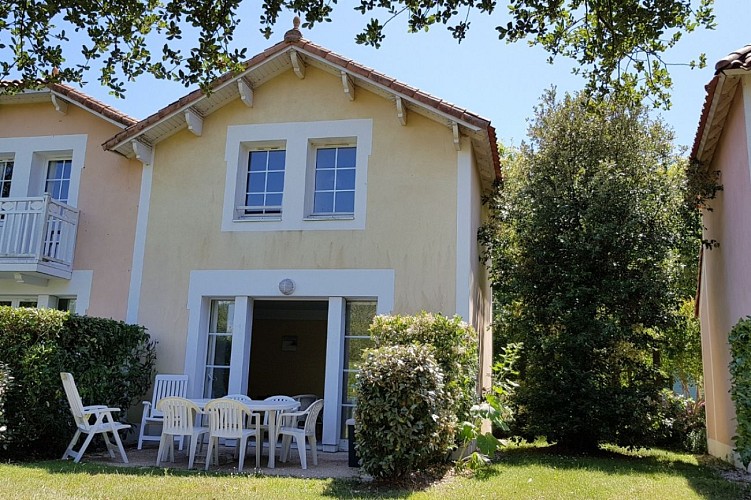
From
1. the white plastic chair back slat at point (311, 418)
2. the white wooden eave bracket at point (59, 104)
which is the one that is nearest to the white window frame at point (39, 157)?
the white wooden eave bracket at point (59, 104)

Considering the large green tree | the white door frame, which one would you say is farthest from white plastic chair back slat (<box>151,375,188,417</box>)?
the large green tree

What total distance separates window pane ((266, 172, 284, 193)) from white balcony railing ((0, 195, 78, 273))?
12.7 ft

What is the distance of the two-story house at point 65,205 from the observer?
12234 millimetres

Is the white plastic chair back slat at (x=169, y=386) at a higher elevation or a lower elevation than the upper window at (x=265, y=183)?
lower

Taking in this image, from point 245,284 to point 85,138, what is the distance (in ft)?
15.8

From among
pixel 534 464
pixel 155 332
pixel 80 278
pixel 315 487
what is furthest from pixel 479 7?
pixel 80 278

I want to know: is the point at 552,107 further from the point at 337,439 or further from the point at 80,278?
the point at 80,278

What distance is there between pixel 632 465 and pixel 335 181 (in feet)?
22.4

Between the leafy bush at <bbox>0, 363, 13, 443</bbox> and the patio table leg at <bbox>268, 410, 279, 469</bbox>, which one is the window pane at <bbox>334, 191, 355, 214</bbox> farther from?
the leafy bush at <bbox>0, 363, 13, 443</bbox>

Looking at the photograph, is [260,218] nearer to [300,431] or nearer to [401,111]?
[401,111]

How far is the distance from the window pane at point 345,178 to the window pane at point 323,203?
24 cm

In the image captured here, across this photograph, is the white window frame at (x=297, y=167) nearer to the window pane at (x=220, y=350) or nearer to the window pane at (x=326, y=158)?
the window pane at (x=326, y=158)

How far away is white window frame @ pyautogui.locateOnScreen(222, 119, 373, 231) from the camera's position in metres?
11.9

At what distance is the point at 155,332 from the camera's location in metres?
12.1
